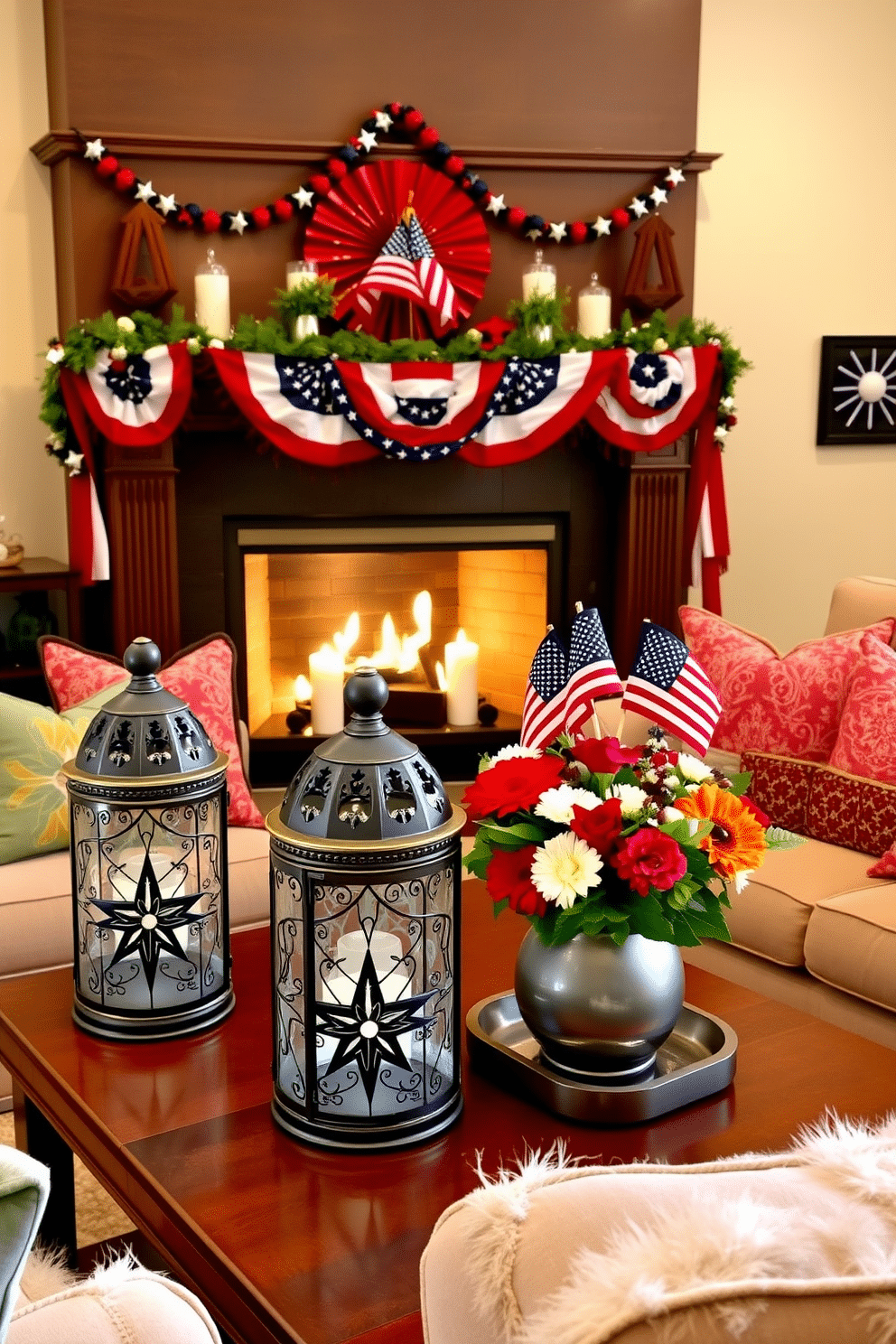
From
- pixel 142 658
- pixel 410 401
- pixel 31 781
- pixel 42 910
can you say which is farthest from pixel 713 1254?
pixel 410 401

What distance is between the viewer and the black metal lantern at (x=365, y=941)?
4.68 feet

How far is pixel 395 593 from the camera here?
480 cm

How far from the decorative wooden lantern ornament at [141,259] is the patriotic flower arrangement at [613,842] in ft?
9.42

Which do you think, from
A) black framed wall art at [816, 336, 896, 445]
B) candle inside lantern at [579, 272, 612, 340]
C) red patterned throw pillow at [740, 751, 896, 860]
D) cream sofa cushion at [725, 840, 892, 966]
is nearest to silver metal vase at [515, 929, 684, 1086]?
cream sofa cushion at [725, 840, 892, 966]

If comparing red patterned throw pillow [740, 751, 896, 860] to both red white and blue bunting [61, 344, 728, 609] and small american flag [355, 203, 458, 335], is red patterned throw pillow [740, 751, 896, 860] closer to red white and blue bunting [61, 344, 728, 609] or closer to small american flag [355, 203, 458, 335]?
red white and blue bunting [61, 344, 728, 609]

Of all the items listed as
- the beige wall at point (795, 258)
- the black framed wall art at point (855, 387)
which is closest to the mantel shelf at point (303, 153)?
the beige wall at point (795, 258)

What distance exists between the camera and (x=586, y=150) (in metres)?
4.45

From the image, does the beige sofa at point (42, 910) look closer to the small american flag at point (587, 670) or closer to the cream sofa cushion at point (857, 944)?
the small american flag at point (587, 670)

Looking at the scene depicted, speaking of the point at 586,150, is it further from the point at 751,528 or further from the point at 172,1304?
the point at 172,1304

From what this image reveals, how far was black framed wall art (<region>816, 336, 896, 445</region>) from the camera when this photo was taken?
520 centimetres

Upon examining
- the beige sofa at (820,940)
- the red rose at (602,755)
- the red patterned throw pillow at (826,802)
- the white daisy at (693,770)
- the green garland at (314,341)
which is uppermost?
the green garland at (314,341)

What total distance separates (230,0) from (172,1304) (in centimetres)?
399

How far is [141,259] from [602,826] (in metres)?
3.11

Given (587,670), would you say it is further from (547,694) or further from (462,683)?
(462,683)
